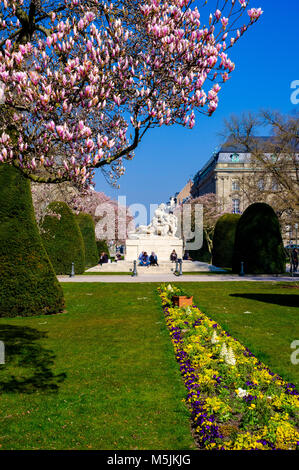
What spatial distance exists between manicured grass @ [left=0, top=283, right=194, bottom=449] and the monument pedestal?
2877 cm

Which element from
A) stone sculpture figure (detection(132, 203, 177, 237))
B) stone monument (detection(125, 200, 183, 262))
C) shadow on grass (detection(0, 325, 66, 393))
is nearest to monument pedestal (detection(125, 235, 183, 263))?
stone monument (detection(125, 200, 183, 262))

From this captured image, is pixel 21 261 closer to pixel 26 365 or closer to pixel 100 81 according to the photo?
pixel 26 365

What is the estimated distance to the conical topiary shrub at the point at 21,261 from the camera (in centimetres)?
1190

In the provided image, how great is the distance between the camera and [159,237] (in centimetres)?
4144

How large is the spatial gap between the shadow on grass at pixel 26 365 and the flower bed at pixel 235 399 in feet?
7.52

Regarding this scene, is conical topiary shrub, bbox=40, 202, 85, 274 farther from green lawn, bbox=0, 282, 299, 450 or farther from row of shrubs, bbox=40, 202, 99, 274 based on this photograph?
green lawn, bbox=0, 282, 299, 450

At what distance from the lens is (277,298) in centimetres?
1577

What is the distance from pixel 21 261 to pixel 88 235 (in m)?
21.2

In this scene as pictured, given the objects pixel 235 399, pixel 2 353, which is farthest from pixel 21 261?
pixel 235 399

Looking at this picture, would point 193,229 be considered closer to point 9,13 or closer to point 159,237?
point 159,237

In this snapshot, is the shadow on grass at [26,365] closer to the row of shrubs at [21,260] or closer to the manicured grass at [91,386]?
the manicured grass at [91,386]

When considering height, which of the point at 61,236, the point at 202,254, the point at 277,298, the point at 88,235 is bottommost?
the point at 277,298

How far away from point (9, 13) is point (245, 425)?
6.68m
